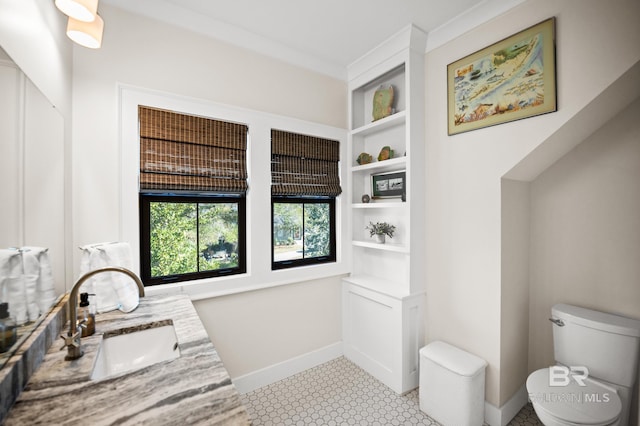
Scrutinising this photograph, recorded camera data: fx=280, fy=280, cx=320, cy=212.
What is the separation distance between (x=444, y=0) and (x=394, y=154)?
1135 mm

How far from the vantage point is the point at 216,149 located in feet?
6.80

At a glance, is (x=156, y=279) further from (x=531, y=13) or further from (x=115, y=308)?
(x=531, y=13)

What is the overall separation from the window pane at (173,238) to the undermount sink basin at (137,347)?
64cm

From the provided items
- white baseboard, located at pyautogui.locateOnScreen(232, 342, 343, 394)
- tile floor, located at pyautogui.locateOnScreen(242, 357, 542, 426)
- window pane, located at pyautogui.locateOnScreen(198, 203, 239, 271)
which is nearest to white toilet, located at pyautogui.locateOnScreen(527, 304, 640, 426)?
tile floor, located at pyautogui.locateOnScreen(242, 357, 542, 426)

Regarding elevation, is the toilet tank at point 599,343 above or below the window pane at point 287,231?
below

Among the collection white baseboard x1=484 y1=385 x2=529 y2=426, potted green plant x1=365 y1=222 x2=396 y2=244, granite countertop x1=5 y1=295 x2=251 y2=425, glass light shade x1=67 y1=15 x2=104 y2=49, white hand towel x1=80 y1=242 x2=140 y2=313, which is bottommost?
white baseboard x1=484 y1=385 x2=529 y2=426

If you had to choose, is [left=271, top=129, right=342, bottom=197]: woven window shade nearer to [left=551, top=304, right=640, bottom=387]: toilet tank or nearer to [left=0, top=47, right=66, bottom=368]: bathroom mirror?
[left=0, top=47, right=66, bottom=368]: bathroom mirror

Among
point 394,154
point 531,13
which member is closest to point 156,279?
point 394,154

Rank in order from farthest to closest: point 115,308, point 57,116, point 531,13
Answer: point 531,13
point 115,308
point 57,116

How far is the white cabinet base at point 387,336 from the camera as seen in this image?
219cm

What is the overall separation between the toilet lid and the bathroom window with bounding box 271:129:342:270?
68.6 inches

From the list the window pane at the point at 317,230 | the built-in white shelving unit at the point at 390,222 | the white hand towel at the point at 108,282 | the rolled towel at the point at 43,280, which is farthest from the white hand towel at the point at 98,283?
the built-in white shelving unit at the point at 390,222

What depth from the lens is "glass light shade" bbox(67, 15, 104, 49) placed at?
1.17 meters
